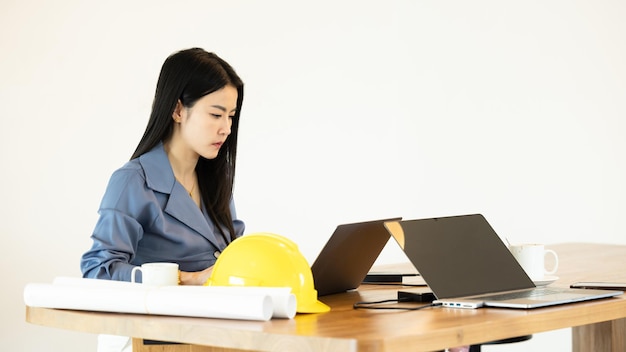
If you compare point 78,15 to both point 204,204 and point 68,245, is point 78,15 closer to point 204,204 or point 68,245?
point 68,245

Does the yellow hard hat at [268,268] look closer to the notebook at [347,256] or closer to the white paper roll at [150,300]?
the white paper roll at [150,300]

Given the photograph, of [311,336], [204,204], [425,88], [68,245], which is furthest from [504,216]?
[311,336]

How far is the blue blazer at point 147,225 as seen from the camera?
2270mm

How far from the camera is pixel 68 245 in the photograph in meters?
4.15

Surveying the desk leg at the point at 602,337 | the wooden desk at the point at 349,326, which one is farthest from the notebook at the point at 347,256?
the desk leg at the point at 602,337

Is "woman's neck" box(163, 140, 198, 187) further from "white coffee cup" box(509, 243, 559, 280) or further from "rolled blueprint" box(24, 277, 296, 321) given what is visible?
"white coffee cup" box(509, 243, 559, 280)

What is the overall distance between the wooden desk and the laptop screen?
115 millimetres

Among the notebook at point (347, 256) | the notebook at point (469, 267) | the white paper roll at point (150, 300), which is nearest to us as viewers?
the white paper roll at point (150, 300)

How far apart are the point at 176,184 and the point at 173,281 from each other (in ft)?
2.28

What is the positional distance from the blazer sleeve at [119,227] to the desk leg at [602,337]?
134cm

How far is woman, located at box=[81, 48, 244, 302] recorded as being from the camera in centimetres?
238

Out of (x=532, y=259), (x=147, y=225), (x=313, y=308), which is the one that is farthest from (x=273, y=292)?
(x=147, y=225)

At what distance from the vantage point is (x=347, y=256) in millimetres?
2053

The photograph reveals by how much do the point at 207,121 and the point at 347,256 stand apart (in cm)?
69
